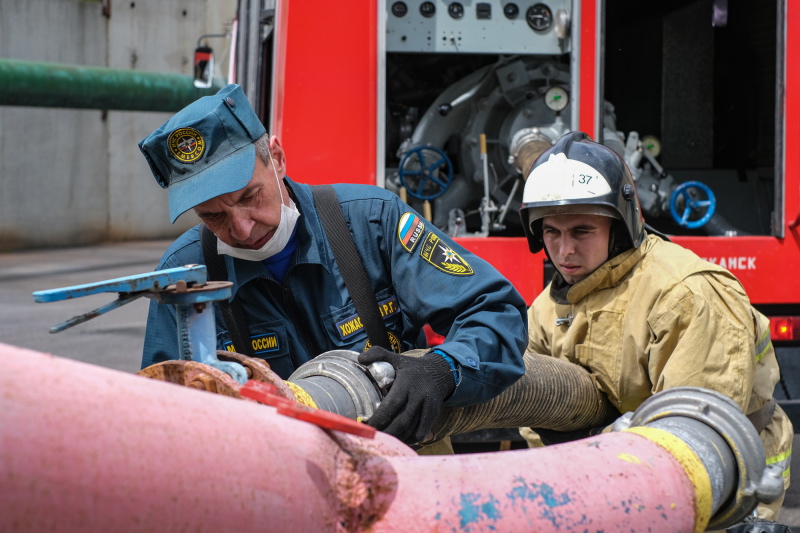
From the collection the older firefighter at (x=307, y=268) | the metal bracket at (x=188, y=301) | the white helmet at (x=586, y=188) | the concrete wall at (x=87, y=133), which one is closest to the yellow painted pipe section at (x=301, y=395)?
the metal bracket at (x=188, y=301)

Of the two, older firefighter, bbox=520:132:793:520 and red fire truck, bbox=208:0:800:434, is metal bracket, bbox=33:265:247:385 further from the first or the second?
red fire truck, bbox=208:0:800:434

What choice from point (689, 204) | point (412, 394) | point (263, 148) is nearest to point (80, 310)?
point (689, 204)

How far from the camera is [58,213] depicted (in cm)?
1252

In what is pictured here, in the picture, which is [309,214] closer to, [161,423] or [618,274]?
[618,274]

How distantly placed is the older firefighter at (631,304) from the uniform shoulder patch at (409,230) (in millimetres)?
466

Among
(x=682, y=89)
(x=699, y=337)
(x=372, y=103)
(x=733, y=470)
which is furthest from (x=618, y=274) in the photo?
(x=682, y=89)

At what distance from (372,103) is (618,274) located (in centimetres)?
140

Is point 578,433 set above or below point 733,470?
below

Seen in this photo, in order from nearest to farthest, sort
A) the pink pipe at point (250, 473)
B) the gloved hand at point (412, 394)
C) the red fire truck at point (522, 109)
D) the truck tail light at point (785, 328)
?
the pink pipe at point (250, 473), the gloved hand at point (412, 394), the red fire truck at point (522, 109), the truck tail light at point (785, 328)

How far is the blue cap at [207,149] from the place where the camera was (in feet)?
5.87

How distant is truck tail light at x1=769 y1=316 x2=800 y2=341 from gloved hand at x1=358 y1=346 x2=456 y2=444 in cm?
233

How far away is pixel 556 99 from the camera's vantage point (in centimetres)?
379

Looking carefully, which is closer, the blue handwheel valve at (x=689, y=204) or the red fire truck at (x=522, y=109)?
the red fire truck at (x=522, y=109)

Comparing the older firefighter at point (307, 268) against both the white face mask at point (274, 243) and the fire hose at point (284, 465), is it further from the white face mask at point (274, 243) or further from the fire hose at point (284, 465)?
the fire hose at point (284, 465)
